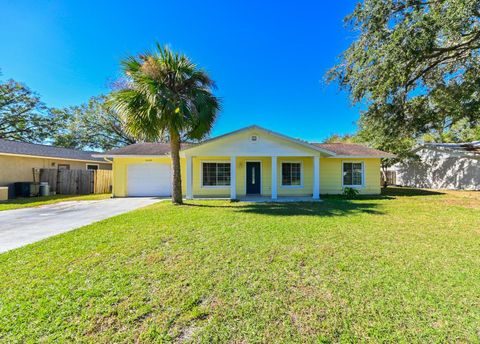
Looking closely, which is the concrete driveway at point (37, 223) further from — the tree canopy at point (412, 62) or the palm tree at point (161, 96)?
the tree canopy at point (412, 62)

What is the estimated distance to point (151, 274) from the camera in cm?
361

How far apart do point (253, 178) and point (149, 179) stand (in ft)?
21.6

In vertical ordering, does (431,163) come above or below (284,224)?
above

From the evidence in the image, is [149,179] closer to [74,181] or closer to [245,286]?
[74,181]

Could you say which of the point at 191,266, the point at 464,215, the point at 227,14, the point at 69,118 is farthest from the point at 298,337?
the point at 69,118

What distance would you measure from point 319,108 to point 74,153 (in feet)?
78.3

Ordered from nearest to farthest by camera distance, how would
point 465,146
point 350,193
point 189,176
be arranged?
point 189,176
point 350,193
point 465,146

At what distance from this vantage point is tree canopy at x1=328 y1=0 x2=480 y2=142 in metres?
7.99

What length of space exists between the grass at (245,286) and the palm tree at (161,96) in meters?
4.66

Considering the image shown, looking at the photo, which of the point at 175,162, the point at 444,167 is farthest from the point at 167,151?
the point at 444,167

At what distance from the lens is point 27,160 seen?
15.4 metres

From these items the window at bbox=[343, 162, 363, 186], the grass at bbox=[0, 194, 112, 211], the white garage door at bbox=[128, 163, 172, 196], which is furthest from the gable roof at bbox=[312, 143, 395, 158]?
the grass at bbox=[0, 194, 112, 211]

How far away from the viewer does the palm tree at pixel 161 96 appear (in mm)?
8711

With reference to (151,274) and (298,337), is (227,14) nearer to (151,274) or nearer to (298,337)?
(151,274)
